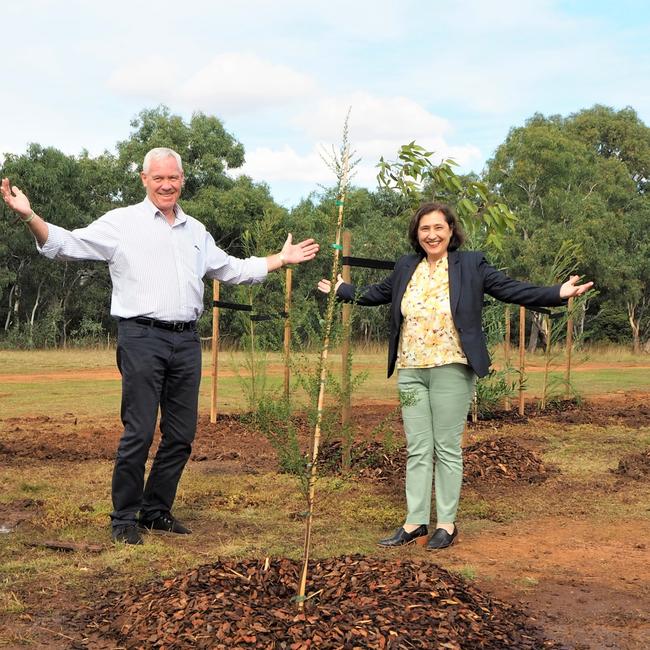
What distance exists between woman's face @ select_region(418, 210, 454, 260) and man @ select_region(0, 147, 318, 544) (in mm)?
725

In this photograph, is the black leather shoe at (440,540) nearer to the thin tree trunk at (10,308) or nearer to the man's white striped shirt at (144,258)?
the man's white striped shirt at (144,258)

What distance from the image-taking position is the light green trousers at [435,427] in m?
5.53

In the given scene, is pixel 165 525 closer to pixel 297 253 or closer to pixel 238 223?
pixel 297 253

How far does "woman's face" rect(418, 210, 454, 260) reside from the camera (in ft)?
18.0

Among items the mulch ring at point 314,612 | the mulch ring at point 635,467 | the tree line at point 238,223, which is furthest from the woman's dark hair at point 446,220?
the tree line at point 238,223


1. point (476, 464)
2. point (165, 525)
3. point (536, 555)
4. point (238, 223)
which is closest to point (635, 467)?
point (476, 464)

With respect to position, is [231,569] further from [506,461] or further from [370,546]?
[506,461]

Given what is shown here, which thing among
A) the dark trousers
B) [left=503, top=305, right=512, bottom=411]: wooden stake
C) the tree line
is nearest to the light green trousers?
the dark trousers

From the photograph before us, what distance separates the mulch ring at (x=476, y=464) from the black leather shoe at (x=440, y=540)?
1.99m

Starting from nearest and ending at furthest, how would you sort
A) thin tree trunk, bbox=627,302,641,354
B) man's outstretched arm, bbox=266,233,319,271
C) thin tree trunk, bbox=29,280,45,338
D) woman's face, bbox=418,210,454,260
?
1. woman's face, bbox=418,210,454,260
2. man's outstretched arm, bbox=266,233,319,271
3. thin tree trunk, bbox=29,280,45,338
4. thin tree trunk, bbox=627,302,641,354

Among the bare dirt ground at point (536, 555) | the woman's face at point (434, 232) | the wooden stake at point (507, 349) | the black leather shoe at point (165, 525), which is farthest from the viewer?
the wooden stake at point (507, 349)

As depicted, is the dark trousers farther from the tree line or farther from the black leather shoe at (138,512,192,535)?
the tree line

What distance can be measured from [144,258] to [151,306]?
316mm

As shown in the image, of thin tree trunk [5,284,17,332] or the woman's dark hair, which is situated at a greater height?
the woman's dark hair
